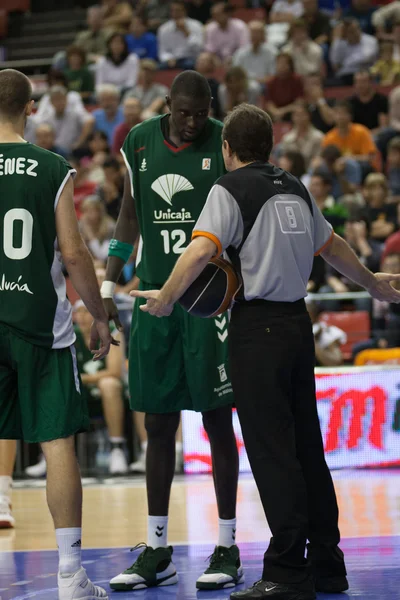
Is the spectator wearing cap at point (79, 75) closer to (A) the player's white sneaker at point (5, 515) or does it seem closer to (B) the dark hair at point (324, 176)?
(B) the dark hair at point (324, 176)

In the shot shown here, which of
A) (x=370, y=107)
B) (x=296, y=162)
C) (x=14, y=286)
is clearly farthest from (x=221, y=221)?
(x=370, y=107)

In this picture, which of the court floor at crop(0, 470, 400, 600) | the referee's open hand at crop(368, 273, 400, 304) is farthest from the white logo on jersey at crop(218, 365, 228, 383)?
the court floor at crop(0, 470, 400, 600)

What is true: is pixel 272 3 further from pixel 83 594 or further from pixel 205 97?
pixel 83 594

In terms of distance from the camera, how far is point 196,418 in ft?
27.6

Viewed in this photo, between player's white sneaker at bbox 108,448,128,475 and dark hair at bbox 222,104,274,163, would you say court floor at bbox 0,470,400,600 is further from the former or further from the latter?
dark hair at bbox 222,104,274,163

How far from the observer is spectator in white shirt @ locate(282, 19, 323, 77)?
43.1 feet

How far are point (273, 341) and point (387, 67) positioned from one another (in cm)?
978

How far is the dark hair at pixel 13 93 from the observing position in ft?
13.4

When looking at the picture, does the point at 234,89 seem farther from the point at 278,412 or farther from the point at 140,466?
the point at 278,412

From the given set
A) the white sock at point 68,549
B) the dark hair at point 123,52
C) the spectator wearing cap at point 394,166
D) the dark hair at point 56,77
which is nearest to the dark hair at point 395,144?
the spectator wearing cap at point 394,166

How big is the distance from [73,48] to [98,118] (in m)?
1.83

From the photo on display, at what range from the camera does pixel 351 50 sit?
43.4ft

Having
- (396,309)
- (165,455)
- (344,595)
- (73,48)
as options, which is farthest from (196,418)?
(73,48)

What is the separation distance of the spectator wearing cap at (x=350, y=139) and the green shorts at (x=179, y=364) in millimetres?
7443
